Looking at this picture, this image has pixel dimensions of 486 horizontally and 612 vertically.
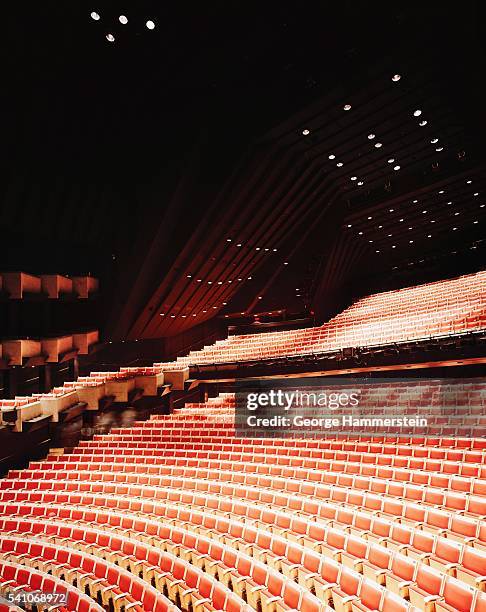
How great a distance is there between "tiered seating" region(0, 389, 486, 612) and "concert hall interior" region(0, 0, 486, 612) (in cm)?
2

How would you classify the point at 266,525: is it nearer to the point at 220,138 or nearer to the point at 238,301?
the point at 220,138

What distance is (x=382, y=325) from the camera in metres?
6.05

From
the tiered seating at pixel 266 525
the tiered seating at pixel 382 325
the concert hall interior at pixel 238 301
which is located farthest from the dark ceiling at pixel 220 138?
the tiered seating at pixel 266 525

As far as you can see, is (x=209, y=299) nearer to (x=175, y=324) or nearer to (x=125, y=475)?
(x=175, y=324)

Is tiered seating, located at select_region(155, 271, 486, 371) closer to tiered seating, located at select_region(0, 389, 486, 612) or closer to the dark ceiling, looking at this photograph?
the dark ceiling

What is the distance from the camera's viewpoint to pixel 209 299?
6621 millimetres

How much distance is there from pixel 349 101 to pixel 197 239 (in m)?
1.94

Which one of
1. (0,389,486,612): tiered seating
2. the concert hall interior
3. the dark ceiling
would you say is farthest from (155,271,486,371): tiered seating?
(0,389,486,612): tiered seating

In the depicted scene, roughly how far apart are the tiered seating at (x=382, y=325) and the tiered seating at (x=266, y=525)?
1.87 metres

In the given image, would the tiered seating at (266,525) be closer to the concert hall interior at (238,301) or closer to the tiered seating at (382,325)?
the concert hall interior at (238,301)

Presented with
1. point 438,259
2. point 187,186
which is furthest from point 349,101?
point 438,259

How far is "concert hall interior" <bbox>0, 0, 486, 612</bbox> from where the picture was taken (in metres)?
2.17

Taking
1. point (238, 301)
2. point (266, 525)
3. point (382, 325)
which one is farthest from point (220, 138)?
point (238, 301)

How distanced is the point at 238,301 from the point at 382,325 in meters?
2.24
